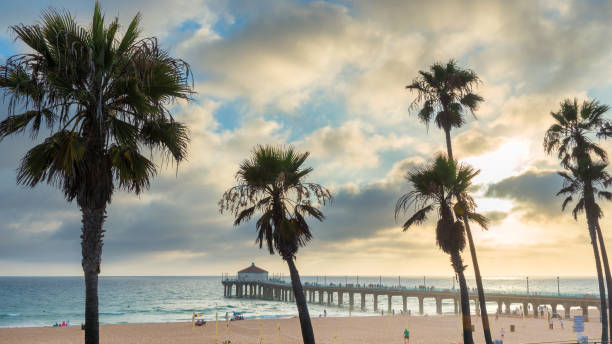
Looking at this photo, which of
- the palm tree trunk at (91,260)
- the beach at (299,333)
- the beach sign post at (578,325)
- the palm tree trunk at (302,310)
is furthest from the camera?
the beach at (299,333)

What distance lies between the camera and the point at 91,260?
7.72 metres

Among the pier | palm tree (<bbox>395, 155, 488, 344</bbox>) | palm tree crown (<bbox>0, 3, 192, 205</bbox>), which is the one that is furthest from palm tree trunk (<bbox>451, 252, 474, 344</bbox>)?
the pier

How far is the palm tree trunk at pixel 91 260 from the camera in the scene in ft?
24.9

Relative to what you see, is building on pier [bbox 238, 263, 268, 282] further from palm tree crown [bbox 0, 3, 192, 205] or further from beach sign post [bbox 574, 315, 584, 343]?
palm tree crown [bbox 0, 3, 192, 205]

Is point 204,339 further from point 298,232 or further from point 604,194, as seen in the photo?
point 604,194

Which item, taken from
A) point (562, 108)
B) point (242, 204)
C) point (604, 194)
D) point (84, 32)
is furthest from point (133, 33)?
point (604, 194)

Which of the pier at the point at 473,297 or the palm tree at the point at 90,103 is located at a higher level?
the palm tree at the point at 90,103

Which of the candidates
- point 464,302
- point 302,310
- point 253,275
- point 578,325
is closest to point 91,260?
point 302,310

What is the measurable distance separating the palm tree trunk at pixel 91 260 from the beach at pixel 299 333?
30.8m

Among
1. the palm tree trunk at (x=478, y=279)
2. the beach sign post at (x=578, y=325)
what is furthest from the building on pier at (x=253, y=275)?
the beach sign post at (x=578, y=325)

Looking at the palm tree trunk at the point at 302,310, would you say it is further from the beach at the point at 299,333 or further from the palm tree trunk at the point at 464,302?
the beach at the point at 299,333

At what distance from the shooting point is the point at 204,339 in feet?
127

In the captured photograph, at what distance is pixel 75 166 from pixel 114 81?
1.67 metres

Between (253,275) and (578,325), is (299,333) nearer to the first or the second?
(578,325)
